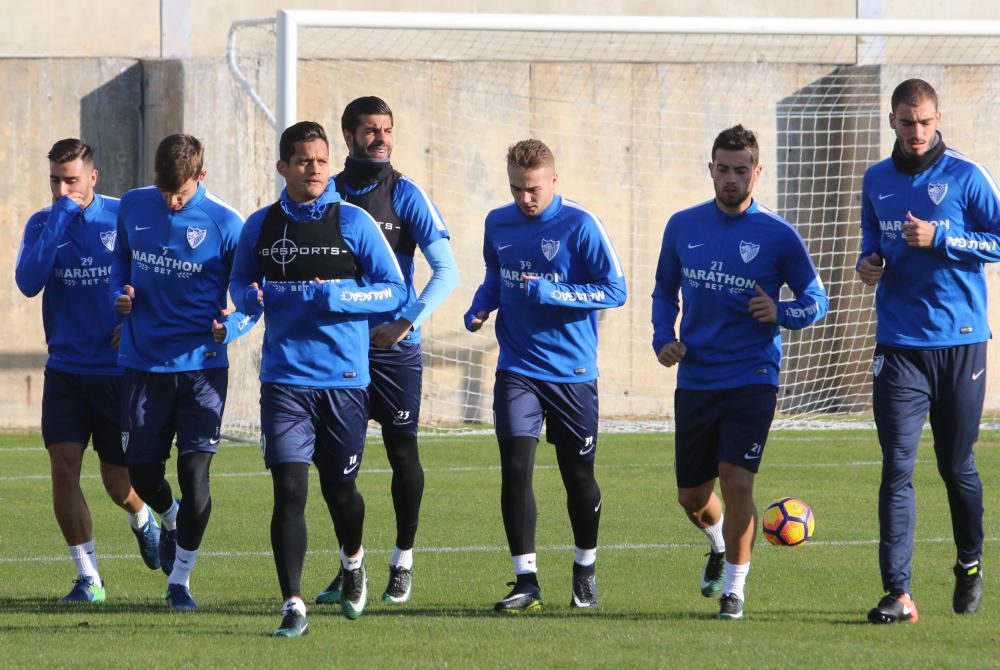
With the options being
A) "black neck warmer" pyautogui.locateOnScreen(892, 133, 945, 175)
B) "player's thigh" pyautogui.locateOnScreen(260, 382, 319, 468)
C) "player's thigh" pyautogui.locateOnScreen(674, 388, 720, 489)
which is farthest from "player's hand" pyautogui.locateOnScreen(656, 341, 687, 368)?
"player's thigh" pyautogui.locateOnScreen(260, 382, 319, 468)

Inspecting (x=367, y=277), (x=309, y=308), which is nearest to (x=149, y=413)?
(x=309, y=308)

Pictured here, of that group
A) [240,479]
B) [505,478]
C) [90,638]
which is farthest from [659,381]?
[90,638]

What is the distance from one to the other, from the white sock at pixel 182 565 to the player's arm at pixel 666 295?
7.08ft

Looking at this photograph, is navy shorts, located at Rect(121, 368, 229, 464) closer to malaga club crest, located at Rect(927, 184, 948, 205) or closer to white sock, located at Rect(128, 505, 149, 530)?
white sock, located at Rect(128, 505, 149, 530)

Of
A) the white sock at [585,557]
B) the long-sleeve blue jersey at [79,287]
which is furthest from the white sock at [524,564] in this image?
the long-sleeve blue jersey at [79,287]

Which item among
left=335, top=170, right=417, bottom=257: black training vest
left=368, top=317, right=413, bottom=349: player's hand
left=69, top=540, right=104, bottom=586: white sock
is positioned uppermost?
left=335, top=170, right=417, bottom=257: black training vest

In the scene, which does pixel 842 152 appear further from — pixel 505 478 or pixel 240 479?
pixel 505 478

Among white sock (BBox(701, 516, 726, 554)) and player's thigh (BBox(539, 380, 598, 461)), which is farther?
white sock (BBox(701, 516, 726, 554))

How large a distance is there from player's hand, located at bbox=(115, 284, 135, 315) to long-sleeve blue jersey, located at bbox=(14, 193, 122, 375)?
0.46 m

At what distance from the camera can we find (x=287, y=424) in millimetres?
6031

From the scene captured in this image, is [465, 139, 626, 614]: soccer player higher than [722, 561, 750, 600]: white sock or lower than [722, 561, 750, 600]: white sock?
higher

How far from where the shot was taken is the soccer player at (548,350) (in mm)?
6695

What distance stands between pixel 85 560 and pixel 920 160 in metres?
4.01

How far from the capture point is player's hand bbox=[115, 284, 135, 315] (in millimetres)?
6617
